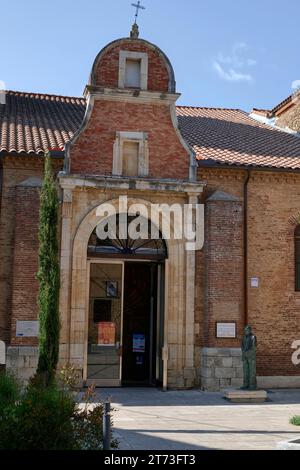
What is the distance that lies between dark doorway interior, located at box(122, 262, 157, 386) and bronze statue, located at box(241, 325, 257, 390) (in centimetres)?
339

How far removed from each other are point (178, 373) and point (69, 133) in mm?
8067

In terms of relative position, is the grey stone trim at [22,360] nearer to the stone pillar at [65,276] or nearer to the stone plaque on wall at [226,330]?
the stone pillar at [65,276]

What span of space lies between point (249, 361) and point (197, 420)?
134 inches

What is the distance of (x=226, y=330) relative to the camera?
16.1m

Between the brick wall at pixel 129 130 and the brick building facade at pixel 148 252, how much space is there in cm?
3

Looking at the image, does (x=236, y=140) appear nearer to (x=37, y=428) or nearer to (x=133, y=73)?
(x=133, y=73)

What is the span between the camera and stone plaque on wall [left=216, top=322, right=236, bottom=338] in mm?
16047

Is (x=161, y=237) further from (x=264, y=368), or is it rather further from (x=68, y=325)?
(x=264, y=368)

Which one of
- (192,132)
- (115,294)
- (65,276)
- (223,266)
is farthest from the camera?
(192,132)

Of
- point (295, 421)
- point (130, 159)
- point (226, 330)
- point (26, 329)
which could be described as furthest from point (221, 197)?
point (295, 421)

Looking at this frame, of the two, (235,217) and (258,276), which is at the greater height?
(235,217)

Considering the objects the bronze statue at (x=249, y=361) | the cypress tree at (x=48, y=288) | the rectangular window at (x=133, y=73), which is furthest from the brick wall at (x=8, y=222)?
the bronze statue at (x=249, y=361)

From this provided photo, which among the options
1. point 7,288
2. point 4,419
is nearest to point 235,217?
point 7,288
